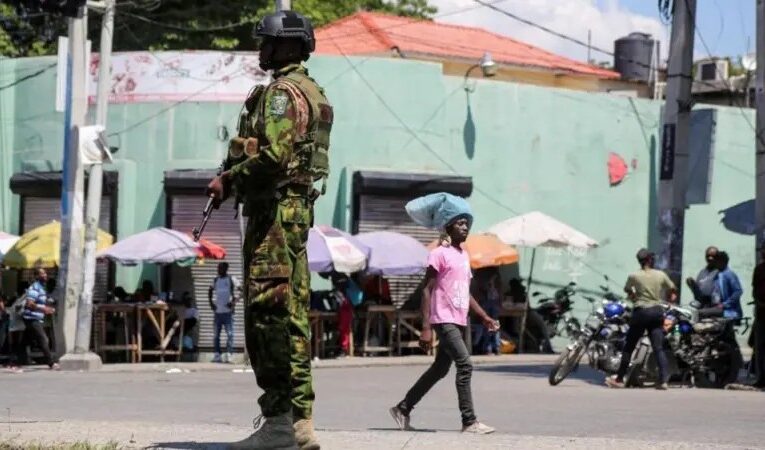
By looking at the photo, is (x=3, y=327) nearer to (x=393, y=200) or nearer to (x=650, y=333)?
(x=393, y=200)

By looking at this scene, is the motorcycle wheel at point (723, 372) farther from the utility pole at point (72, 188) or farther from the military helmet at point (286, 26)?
Answer: the military helmet at point (286, 26)

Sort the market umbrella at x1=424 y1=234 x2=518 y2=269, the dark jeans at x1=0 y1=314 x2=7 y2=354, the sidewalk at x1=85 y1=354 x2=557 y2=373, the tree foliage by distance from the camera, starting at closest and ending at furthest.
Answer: the sidewalk at x1=85 y1=354 x2=557 y2=373 < the dark jeans at x1=0 y1=314 x2=7 y2=354 < the market umbrella at x1=424 y1=234 x2=518 y2=269 < the tree foliage

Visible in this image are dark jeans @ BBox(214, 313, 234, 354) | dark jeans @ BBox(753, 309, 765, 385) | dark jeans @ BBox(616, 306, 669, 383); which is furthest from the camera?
dark jeans @ BBox(214, 313, 234, 354)

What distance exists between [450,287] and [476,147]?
20434 mm

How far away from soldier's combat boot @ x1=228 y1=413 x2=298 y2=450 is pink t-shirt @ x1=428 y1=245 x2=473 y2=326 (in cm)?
381

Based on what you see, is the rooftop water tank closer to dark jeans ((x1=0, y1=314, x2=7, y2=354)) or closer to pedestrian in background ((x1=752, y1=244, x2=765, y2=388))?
dark jeans ((x1=0, y1=314, x2=7, y2=354))

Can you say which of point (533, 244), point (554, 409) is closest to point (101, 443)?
point (554, 409)

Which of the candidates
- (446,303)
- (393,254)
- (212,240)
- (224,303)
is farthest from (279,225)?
(212,240)

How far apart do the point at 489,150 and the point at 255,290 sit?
24552 mm

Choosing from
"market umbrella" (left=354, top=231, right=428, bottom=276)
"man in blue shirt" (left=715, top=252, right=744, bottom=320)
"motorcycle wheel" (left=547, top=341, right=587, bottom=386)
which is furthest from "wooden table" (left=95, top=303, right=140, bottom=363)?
"man in blue shirt" (left=715, top=252, right=744, bottom=320)

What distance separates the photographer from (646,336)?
19844mm

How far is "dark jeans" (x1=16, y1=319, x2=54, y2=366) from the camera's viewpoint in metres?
25.4

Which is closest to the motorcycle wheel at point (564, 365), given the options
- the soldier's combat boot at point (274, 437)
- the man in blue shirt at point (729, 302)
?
the man in blue shirt at point (729, 302)

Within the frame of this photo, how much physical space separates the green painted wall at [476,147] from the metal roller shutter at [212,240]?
0.62 metres
